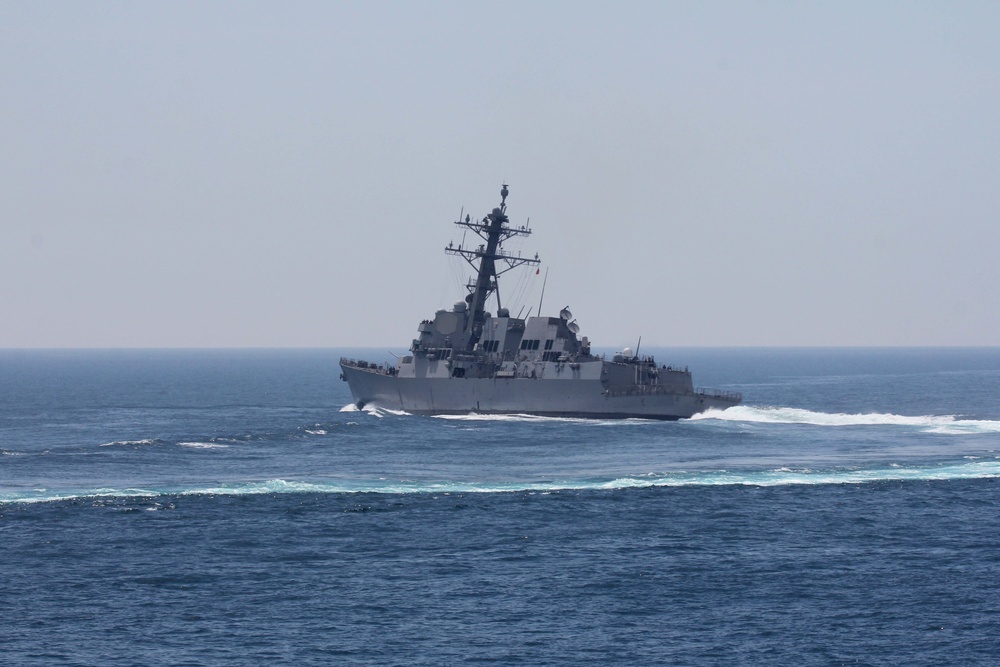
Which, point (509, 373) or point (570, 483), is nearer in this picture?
point (570, 483)

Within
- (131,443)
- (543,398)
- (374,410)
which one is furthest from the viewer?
(374,410)

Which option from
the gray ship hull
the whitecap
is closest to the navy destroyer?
the gray ship hull

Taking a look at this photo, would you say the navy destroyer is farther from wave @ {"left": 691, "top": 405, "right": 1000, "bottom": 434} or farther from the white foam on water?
the white foam on water

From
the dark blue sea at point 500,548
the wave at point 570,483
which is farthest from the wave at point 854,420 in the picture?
the wave at point 570,483

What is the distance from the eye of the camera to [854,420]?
62.8 meters

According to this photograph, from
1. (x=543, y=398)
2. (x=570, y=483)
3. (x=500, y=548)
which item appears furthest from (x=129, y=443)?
(x=500, y=548)

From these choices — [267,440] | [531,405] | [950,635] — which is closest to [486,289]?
[531,405]

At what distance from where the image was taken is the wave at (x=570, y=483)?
1470 inches

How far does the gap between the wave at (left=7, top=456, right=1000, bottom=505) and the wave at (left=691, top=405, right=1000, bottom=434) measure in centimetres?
1437

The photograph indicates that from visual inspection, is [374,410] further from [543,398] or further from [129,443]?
[129,443]

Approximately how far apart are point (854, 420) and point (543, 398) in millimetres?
17114

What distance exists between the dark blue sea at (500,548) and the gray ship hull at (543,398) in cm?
640

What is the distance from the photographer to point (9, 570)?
27422 millimetres

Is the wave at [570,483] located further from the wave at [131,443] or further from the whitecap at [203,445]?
the wave at [131,443]
